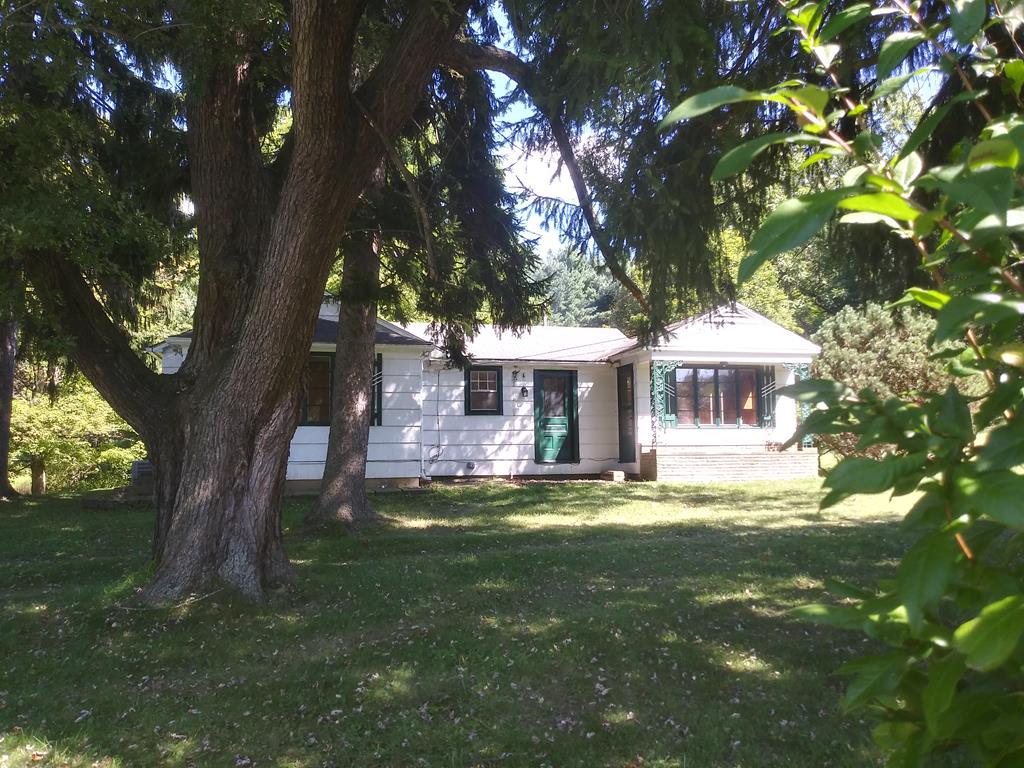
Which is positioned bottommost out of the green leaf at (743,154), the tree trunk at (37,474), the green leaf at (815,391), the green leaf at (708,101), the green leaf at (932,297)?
the tree trunk at (37,474)

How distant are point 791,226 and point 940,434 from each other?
0.38 meters

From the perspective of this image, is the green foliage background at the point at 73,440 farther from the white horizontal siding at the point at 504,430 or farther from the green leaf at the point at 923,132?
the green leaf at the point at 923,132

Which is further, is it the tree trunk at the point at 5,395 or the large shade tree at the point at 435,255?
the tree trunk at the point at 5,395

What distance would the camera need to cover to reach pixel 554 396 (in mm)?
20344

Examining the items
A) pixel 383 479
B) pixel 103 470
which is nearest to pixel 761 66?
pixel 383 479

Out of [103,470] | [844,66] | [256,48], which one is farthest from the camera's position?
[103,470]

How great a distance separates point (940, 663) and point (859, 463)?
13.5 inches

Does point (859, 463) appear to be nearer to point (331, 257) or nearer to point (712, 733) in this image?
point (712, 733)

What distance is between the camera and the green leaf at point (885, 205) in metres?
1.01

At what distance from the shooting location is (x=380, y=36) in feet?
27.2

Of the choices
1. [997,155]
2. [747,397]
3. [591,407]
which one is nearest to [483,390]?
[591,407]

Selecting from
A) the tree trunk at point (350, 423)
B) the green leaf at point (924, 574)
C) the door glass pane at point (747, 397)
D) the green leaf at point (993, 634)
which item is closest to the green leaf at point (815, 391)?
the green leaf at point (924, 574)

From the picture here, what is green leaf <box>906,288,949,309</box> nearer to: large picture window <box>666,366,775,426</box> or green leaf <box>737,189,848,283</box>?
green leaf <box>737,189,848,283</box>

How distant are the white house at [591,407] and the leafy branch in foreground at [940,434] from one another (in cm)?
1596
